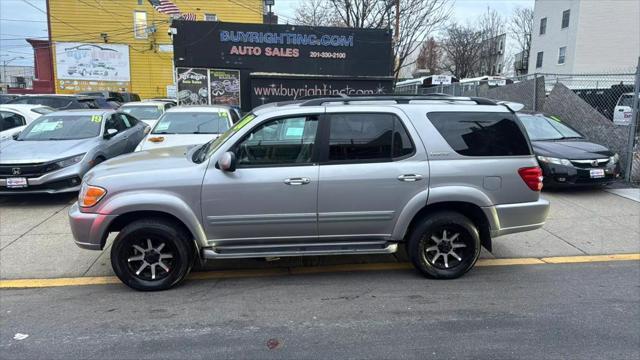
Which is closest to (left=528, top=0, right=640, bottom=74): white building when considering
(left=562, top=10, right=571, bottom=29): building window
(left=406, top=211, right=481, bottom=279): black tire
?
(left=562, top=10, right=571, bottom=29): building window

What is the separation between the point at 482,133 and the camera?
4637 millimetres

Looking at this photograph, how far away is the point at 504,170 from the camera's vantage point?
15.0ft

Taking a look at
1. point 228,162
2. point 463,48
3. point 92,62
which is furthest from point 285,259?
point 463,48

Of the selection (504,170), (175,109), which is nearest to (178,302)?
(504,170)

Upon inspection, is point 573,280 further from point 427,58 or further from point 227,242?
point 427,58

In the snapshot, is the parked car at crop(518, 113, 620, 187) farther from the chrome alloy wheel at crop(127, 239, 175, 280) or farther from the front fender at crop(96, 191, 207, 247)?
the chrome alloy wheel at crop(127, 239, 175, 280)

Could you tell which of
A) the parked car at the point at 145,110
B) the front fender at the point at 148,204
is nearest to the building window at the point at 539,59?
the parked car at the point at 145,110

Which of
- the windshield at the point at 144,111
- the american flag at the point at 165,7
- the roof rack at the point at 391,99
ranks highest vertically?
the american flag at the point at 165,7

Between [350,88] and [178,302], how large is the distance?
42.7 feet

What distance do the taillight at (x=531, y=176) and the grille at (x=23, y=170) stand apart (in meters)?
6.71

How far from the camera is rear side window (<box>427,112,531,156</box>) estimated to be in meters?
4.58

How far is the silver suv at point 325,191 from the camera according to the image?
4289 mm

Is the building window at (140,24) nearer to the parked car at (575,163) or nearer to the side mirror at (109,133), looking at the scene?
the side mirror at (109,133)

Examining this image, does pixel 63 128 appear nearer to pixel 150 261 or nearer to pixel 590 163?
pixel 150 261
